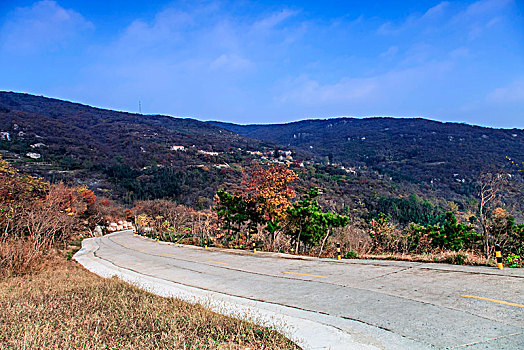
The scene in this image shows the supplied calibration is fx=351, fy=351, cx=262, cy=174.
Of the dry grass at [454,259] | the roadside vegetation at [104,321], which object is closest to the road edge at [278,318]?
the roadside vegetation at [104,321]

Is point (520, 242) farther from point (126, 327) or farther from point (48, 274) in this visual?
point (48, 274)

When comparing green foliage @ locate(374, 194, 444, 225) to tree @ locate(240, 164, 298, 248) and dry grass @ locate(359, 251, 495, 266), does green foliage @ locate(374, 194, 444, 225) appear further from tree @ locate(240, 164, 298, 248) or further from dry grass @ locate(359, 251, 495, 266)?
dry grass @ locate(359, 251, 495, 266)

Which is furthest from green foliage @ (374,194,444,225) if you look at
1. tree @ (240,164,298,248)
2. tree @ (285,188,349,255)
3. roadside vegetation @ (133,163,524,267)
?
tree @ (285,188,349,255)

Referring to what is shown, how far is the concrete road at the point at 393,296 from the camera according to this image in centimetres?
520

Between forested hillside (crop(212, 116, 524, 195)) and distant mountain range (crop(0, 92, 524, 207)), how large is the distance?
332 millimetres

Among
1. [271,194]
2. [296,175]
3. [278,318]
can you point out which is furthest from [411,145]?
[278,318]

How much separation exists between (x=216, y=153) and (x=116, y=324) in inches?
4059

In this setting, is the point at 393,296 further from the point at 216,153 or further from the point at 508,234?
the point at 216,153

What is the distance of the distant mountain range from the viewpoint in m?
73.1

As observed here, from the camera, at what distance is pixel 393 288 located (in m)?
8.26

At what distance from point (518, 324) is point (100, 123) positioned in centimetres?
15164

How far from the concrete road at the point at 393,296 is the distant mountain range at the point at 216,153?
3924 centimetres

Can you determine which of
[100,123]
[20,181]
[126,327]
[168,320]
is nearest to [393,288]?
[168,320]

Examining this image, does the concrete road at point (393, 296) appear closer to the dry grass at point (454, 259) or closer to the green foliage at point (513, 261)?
the dry grass at point (454, 259)
